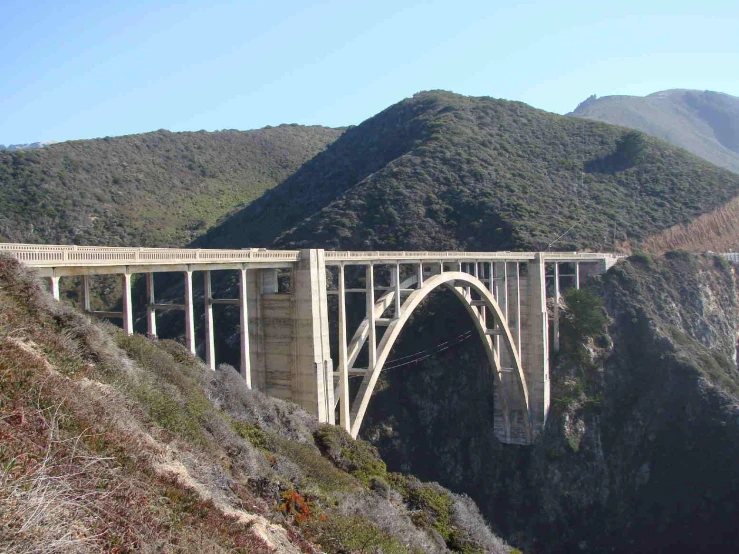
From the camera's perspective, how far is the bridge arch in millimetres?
20141

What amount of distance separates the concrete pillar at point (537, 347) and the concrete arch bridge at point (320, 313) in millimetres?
54

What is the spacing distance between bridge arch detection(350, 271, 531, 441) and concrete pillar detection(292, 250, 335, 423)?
1.86m

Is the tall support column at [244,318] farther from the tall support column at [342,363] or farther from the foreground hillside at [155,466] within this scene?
the tall support column at [342,363]

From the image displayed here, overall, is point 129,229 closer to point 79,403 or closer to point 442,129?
point 442,129

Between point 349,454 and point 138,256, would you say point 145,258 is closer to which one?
point 138,256

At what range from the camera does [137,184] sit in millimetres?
54438

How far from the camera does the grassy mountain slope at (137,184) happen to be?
1663 inches

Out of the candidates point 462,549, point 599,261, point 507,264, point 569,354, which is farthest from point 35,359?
point 599,261

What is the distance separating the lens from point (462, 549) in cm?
1298

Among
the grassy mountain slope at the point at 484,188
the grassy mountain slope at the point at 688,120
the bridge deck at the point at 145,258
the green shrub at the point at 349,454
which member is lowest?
the green shrub at the point at 349,454

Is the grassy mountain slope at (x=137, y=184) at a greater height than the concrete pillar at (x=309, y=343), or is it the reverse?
the grassy mountain slope at (x=137, y=184)

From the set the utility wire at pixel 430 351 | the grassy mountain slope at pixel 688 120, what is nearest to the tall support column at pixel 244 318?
the utility wire at pixel 430 351

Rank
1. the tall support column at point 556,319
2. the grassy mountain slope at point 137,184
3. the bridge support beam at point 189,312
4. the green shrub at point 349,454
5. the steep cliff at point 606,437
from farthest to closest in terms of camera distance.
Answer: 1. the grassy mountain slope at point 137,184
2. the tall support column at point 556,319
3. the steep cliff at point 606,437
4. the green shrub at point 349,454
5. the bridge support beam at point 189,312

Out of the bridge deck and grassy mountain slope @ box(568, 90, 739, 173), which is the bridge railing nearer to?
the bridge deck
